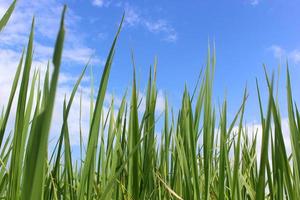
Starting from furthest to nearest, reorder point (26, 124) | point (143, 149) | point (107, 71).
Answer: point (143, 149) < point (26, 124) < point (107, 71)

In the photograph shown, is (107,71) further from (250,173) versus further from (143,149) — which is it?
(250,173)

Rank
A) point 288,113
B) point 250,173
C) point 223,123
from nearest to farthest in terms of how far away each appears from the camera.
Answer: point 288,113
point 223,123
point 250,173

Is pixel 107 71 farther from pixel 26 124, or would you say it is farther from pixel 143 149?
pixel 143 149

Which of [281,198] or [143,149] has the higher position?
[143,149]

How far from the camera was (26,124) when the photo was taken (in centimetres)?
73

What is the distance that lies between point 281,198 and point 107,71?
52 cm

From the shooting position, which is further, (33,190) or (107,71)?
Result: (107,71)

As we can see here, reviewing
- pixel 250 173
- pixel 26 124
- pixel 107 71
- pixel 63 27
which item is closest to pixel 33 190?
pixel 63 27

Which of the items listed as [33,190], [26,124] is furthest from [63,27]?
[26,124]

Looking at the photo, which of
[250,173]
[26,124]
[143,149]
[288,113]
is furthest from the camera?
[250,173]

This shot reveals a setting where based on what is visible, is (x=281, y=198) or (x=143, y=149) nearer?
(x=281, y=198)

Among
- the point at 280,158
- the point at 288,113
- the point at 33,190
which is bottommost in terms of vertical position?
the point at 33,190

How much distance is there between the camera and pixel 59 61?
8.2 inches

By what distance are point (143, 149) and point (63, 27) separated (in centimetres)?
89
